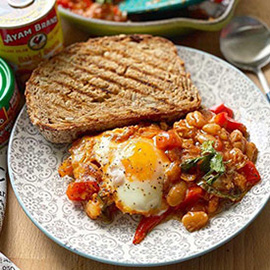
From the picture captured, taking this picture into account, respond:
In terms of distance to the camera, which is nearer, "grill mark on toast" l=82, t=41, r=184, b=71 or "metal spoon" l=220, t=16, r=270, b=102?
"grill mark on toast" l=82, t=41, r=184, b=71

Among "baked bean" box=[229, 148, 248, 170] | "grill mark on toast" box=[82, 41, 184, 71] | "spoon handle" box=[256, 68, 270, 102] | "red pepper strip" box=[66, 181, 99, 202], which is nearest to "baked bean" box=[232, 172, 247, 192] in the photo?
"baked bean" box=[229, 148, 248, 170]

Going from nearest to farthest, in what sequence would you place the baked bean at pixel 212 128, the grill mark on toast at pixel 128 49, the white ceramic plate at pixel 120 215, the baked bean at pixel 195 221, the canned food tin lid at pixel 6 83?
the white ceramic plate at pixel 120 215 → the baked bean at pixel 195 221 → the baked bean at pixel 212 128 → the canned food tin lid at pixel 6 83 → the grill mark on toast at pixel 128 49

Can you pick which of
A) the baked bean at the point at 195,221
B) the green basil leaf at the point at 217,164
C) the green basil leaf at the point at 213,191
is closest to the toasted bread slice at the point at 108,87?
the green basil leaf at the point at 217,164

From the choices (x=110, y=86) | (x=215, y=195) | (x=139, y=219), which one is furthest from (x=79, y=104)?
(x=215, y=195)

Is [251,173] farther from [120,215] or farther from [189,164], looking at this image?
[120,215]

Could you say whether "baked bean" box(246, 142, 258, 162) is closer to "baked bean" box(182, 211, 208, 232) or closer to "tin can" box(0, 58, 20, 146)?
"baked bean" box(182, 211, 208, 232)

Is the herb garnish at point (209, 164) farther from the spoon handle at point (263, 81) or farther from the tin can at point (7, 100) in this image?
the tin can at point (7, 100)
